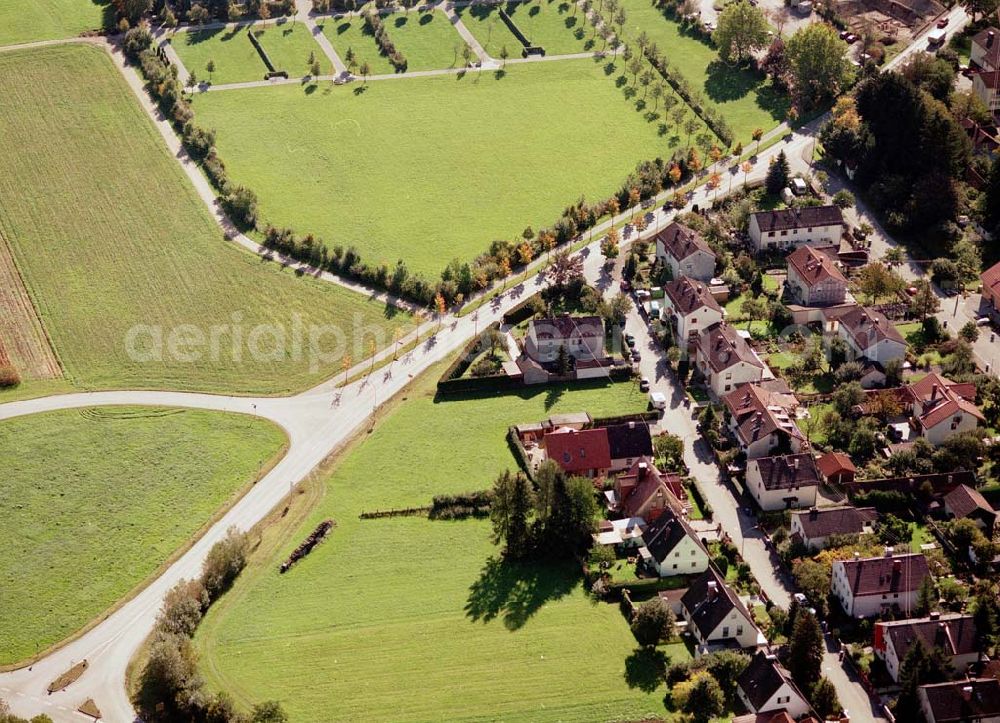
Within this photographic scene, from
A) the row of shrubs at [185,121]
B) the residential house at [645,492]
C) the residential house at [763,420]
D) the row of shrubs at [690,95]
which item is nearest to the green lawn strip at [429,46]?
the row of shrubs at [690,95]

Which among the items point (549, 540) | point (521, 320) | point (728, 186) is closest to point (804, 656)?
point (549, 540)

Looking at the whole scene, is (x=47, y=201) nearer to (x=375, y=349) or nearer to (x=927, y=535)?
(x=375, y=349)

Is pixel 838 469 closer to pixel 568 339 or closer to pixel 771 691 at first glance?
pixel 771 691

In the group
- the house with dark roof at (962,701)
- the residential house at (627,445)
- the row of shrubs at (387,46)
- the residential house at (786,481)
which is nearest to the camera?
the house with dark roof at (962,701)

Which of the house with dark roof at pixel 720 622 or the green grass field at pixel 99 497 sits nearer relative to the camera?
the house with dark roof at pixel 720 622

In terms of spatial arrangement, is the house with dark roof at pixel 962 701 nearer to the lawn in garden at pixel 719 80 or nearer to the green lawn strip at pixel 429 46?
the lawn in garden at pixel 719 80

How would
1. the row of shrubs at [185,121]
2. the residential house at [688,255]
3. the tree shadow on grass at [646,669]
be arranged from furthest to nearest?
the row of shrubs at [185,121], the residential house at [688,255], the tree shadow on grass at [646,669]

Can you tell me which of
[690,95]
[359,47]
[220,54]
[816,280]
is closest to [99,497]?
[816,280]
